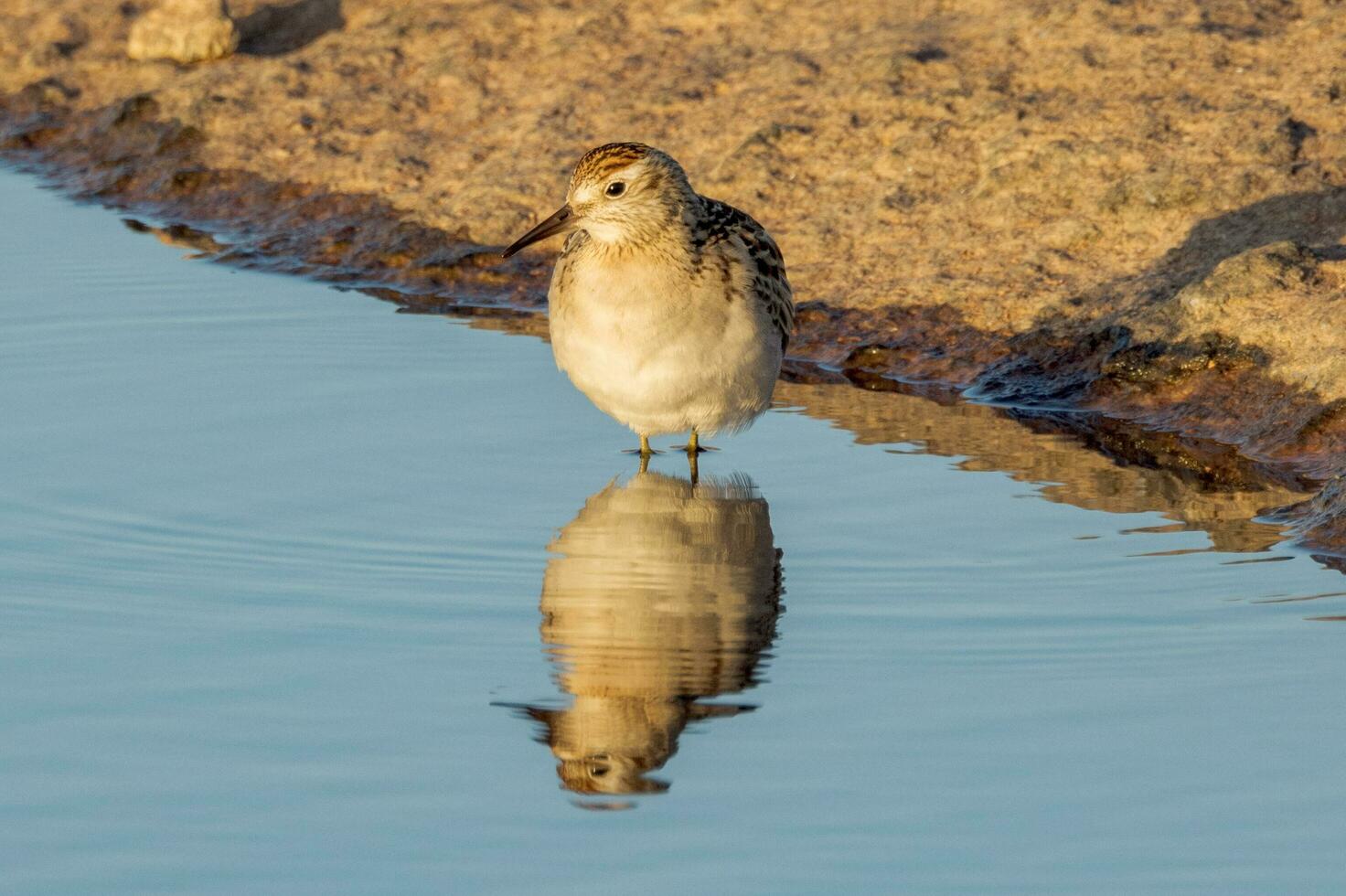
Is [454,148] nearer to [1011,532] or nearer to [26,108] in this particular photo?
[26,108]

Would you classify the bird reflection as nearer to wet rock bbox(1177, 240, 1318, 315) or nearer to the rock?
wet rock bbox(1177, 240, 1318, 315)

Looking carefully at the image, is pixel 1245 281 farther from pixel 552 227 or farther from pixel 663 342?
pixel 552 227

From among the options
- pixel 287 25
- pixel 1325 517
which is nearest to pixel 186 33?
pixel 287 25

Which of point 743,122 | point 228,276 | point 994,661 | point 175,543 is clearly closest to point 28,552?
point 175,543

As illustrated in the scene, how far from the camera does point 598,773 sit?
5648 millimetres

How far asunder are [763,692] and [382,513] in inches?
85.2

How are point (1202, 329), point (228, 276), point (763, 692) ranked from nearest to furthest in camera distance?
point (763, 692) < point (1202, 329) < point (228, 276)

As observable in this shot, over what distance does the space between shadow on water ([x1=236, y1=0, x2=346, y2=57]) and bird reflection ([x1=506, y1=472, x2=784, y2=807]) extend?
7935 mm

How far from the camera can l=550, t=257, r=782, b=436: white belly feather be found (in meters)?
8.23

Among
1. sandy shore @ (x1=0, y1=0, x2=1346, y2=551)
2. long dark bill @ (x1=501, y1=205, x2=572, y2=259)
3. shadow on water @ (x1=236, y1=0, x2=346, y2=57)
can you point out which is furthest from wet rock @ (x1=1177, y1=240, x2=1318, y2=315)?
shadow on water @ (x1=236, y1=0, x2=346, y2=57)

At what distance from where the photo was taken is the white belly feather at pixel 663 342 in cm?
Result: 823

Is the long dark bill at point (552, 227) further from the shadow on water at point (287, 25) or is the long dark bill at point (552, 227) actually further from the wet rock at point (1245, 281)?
the shadow on water at point (287, 25)

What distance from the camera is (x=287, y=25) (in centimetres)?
1555

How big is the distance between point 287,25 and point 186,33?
79 cm
